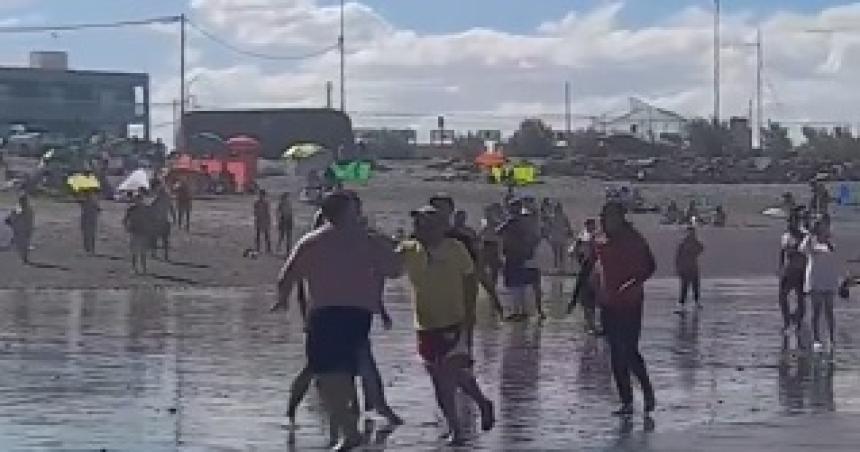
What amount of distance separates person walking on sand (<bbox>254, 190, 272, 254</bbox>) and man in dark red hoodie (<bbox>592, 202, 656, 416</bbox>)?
27528 millimetres

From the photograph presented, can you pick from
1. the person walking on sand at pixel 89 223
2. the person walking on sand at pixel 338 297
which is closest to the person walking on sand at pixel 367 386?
the person walking on sand at pixel 338 297

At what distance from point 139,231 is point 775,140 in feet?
306

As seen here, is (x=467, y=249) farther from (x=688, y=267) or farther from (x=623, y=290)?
(x=688, y=267)

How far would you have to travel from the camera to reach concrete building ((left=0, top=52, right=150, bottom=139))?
12644cm

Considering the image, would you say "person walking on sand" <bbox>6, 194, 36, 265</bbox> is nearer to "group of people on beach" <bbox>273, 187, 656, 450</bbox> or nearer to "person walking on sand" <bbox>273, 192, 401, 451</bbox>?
"group of people on beach" <bbox>273, 187, 656, 450</bbox>

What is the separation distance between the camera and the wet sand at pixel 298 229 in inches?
1556

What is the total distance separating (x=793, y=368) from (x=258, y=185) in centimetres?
4531

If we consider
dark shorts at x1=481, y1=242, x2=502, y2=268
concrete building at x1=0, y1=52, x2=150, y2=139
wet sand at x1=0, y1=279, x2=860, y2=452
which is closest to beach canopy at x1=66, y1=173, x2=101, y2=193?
wet sand at x1=0, y1=279, x2=860, y2=452

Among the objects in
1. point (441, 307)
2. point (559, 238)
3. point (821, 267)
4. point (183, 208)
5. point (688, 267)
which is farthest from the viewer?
point (183, 208)

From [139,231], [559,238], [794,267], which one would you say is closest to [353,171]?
[559,238]

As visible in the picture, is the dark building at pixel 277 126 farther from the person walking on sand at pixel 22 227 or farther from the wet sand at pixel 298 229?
the person walking on sand at pixel 22 227

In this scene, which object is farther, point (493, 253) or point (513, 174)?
point (513, 174)

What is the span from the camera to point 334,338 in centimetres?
1341

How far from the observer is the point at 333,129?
93.9 m
